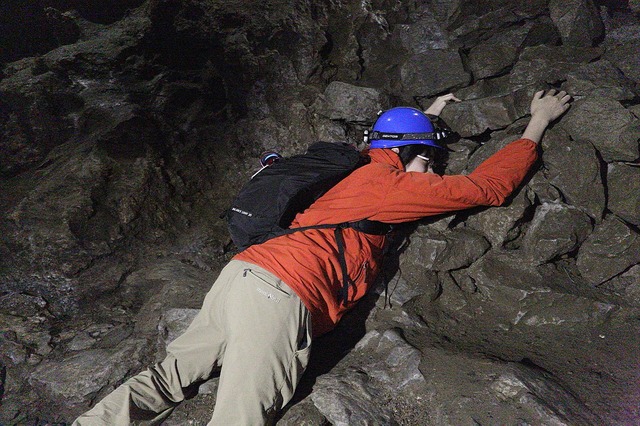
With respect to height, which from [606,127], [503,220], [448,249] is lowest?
[448,249]

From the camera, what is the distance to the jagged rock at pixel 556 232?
13.7 feet

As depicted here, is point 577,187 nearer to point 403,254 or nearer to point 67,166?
point 403,254

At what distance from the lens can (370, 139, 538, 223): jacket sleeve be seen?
362 centimetres

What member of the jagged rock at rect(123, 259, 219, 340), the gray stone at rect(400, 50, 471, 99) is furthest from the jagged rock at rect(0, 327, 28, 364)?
the gray stone at rect(400, 50, 471, 99)

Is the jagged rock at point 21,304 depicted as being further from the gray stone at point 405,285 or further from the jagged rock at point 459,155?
the jagged rock at point 459,155

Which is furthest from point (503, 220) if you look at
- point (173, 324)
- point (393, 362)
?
point (173, 324)

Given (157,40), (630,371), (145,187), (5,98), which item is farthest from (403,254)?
(5,98)

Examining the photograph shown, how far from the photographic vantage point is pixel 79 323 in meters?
4.51

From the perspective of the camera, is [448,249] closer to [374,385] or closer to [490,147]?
[490,147]

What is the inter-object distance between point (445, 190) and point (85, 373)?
3.53m

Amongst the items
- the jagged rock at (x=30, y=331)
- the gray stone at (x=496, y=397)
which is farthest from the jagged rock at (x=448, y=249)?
the jagged rock at (x=30, y=331)

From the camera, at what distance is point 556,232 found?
13.8ft

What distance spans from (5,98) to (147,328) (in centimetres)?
380

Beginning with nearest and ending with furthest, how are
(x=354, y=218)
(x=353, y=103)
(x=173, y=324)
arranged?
(x=354, y=218) → (x=173, y=324) → (x=353, y=103)
